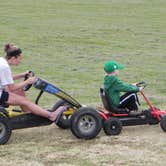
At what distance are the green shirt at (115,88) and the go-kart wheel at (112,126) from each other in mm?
292

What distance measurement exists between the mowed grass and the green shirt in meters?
0.53

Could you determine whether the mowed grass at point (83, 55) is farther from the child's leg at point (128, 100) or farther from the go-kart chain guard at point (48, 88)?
the go-kart chain guard at point (48, 88)

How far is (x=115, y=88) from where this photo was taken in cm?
858

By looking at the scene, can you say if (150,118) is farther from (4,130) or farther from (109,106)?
(4,130)

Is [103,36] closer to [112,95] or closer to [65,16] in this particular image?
[65,16]

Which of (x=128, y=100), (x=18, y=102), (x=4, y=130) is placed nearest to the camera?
(x=4, y=130)

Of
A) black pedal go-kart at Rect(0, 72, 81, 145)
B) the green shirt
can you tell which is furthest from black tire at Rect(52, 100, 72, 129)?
the green shirt

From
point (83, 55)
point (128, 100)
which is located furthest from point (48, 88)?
point (83, 55)

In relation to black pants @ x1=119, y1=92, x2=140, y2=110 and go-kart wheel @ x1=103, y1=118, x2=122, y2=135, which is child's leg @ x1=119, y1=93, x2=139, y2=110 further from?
go-kart wheel @ x1=103, y1=118, x2=122, y2=135

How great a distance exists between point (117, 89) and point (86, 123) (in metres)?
0.69

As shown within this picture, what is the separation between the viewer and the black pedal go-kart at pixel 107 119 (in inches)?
322

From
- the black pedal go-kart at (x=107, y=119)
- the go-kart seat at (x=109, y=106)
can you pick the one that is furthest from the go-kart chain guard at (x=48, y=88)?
the go-kart seat at (x=109, y=106)

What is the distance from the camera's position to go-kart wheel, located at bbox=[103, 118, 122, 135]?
8.38 meters

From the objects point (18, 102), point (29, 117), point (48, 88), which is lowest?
point (29, 117)
